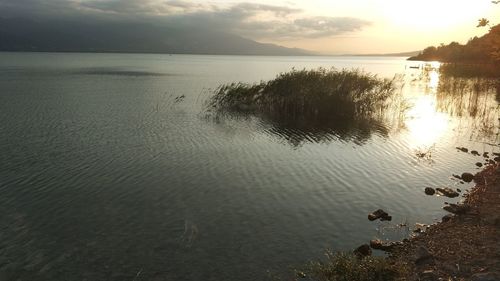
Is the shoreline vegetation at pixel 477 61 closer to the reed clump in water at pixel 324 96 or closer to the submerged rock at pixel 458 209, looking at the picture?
the reed clump in water at pixel 324 96

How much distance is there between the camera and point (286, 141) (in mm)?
31969

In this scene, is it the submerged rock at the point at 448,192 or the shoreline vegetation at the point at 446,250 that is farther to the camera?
the submerged rock at the point at 448,192

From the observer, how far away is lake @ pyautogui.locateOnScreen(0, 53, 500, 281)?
13625 millimetres

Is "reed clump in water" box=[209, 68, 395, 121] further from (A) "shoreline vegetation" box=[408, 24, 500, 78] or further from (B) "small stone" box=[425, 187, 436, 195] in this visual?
(B) "small stone" box=[425, 187, 436, 195]

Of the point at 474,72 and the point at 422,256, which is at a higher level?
the point at 474,72

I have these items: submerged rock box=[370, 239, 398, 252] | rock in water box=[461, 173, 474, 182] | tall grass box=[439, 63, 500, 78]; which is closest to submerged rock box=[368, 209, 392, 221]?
submerged rock box=[370, 239, 398, 252]

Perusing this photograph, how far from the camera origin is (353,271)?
37.8ft

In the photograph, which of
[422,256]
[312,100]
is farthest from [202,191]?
[312,100]

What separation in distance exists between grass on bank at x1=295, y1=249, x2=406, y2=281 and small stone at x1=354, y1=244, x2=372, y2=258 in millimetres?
784

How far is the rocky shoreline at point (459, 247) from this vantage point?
37.8 ft

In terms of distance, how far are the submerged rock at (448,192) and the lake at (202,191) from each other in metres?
0.74

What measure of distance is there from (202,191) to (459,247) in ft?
38.5

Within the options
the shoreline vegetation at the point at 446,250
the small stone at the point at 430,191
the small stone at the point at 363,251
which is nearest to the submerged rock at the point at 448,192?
the shoreline vegetation at the point at 446,250

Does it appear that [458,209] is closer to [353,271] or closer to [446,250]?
[446,250]
